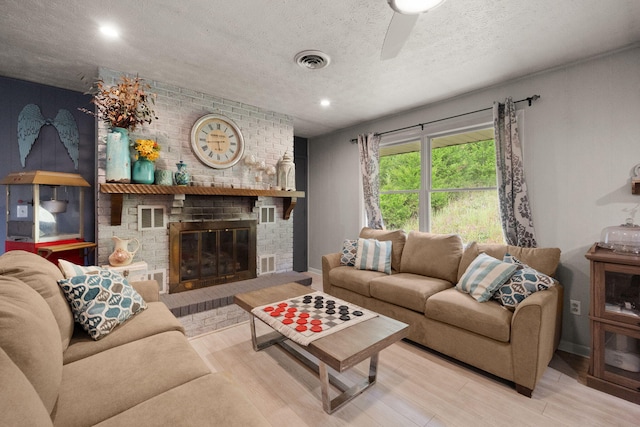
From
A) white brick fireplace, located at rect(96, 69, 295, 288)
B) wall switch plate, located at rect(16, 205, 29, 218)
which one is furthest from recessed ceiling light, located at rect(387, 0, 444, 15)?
wall switch plate, located at rect(16, 205, 29, 218)

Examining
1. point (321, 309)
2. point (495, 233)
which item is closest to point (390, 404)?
A: point (321, 309)

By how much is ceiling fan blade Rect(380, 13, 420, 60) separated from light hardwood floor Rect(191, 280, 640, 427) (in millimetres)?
2234

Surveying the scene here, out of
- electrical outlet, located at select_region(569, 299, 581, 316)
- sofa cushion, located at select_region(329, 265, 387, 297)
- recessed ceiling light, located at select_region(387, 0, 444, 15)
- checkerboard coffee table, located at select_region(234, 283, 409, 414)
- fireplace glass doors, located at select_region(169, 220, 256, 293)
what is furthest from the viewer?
fireplace glass doors, located at select_region(169, 220, 256, 293)

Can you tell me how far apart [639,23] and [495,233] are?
1.98m

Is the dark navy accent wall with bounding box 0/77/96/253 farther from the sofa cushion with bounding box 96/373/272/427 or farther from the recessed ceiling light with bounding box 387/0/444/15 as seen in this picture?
the recessed ceiling light with bounding box 387/0/444/15

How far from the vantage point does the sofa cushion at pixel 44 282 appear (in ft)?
4.86

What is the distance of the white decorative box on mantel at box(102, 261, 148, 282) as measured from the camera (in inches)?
108

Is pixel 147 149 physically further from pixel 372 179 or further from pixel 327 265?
pixel 372 179

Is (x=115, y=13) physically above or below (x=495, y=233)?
above

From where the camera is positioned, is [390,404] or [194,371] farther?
[390,404]

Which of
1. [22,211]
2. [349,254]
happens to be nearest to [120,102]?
[22,211]

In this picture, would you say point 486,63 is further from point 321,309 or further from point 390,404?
point 390,404

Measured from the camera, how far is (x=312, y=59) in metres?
2.52

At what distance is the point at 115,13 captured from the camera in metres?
1.93
